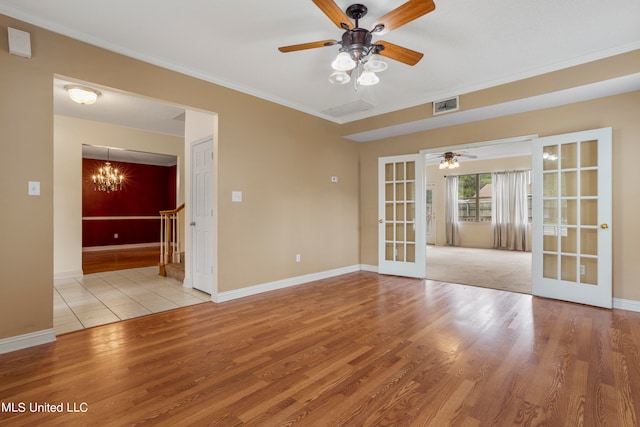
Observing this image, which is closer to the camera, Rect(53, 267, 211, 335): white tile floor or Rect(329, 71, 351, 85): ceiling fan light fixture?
Rect(329, 71, 351, 85): ceiling fan light fixture

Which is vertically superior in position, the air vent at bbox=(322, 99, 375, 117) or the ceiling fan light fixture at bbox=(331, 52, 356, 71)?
the air vent at bbox=(322, 99, 375, 117)

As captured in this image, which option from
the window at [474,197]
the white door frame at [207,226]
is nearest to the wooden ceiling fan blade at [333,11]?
the white door frame at [207,226]

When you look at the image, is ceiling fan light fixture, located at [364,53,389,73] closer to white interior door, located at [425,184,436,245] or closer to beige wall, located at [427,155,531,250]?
beige wall, located at [427,155,531,250]

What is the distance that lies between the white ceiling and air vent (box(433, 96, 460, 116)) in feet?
0.76

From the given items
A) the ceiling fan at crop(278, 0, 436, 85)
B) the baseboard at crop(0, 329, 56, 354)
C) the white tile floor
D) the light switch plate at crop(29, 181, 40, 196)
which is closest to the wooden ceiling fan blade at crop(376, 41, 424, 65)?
the ceiling fan at crop(278, 0, 436, 85)

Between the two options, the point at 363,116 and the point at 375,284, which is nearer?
the point at 375,284

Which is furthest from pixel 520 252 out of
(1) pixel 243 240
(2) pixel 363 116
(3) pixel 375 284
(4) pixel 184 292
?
(4) pixel 184 292

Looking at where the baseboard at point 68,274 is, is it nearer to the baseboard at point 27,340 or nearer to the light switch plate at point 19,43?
the baseboard at point 27,340

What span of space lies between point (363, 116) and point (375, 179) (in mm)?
1254

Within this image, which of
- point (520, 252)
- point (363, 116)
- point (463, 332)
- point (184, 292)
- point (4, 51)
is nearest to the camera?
point (4, 51)

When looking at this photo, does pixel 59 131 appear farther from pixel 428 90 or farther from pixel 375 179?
pixel 428 90

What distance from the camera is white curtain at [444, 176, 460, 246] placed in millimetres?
9875

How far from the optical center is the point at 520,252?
8367mm

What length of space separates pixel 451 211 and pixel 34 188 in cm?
1007
